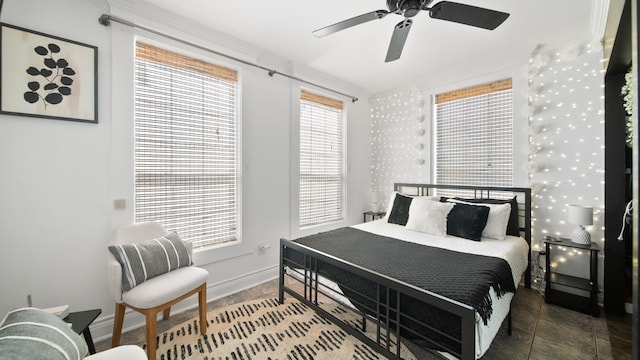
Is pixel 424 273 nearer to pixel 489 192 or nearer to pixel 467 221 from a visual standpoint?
pixel 467 221

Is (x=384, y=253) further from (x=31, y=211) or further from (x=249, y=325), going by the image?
(x=31, y=211)

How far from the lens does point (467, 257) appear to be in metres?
2.05

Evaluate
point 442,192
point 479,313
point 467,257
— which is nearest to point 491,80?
point 442,192

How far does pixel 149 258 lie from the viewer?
1.84m

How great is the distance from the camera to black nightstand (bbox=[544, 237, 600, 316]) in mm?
2248

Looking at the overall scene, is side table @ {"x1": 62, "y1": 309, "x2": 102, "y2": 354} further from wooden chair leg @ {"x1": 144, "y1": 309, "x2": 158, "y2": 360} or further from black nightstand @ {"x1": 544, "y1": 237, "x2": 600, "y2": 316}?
black nightstand @ {"x1": 544, "y1": 237, "x2": 600, "y2": 316}

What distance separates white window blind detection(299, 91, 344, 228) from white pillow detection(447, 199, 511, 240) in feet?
6.49

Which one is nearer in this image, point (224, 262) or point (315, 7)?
point (315, 7)

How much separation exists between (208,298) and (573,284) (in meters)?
3.44

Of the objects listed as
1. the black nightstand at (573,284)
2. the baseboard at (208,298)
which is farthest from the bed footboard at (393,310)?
the black nightstand at (573,284)

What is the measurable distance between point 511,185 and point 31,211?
14.4ft

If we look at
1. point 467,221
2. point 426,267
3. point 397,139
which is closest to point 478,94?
point 397,139

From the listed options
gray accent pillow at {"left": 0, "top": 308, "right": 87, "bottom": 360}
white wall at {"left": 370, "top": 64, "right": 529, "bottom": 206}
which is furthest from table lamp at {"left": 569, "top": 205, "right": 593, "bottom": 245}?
gray accent pillow at {"left": 0, "top": 308, "right": 87, "bottom": 360}

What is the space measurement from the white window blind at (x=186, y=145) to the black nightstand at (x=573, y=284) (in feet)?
10.4
